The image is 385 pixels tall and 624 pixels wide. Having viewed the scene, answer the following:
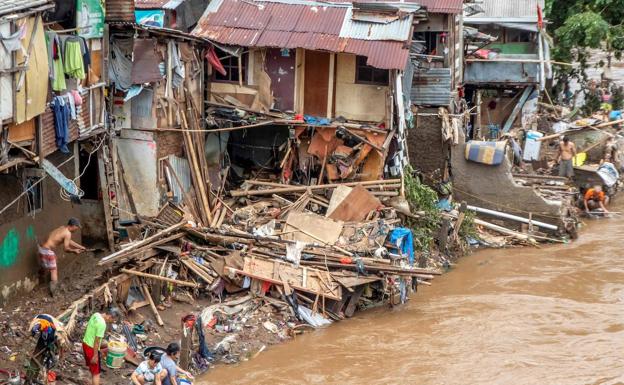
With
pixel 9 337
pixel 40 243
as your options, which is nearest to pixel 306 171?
pixel 40 243

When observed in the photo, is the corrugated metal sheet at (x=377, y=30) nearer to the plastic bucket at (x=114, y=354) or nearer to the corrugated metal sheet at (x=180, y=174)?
Answer: the corrugated metal sheet at (x=180, y=174)

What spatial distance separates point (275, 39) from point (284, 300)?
5529mm

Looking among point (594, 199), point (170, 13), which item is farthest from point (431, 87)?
point (170, 13)

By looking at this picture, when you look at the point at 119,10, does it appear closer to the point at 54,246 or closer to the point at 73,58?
the point at 73,58

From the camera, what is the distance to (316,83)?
62.5 ft

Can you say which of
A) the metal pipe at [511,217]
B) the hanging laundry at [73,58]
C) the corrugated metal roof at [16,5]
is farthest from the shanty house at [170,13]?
the metal pipe at [511,217]

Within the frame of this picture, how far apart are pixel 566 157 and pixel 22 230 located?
13.7 metres

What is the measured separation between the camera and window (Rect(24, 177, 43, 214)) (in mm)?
14086

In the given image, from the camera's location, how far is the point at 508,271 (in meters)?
18.8

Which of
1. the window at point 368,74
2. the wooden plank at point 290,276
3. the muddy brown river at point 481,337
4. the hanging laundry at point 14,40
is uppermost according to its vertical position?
the hanging laundry at point 14,40

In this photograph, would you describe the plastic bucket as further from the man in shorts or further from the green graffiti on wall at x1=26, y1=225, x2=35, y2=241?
the green graffiti on wall at x1=26, y1=225, x2=35, y2=241

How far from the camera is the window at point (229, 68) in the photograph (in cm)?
1911

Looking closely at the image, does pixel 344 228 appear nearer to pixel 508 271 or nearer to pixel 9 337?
pixel 508 271

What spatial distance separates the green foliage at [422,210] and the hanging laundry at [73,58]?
7.53 m
